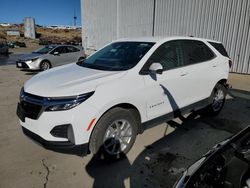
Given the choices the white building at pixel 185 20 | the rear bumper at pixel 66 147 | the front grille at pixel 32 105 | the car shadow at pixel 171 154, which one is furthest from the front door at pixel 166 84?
the white building at pixel 185 20

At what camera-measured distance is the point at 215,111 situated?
4.96 m

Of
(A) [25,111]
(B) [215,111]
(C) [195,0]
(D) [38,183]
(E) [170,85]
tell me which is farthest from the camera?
(C) [195,0]

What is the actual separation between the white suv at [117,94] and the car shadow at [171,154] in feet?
0.93

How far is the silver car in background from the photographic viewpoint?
1076cm

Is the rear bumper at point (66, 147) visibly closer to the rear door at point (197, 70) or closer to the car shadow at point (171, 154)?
the car shadow at point (171, 154)

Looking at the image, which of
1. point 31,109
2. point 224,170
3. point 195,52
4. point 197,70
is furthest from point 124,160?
point 195,52

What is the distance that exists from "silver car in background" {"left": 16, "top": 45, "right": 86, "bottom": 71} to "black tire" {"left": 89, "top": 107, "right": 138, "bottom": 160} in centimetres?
815

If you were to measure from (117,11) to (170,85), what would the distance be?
14.4 meters

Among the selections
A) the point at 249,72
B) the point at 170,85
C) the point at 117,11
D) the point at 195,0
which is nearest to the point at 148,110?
the point at 170,85

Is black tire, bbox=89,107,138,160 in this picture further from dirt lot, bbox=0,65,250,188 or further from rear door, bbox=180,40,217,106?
rear door, bbox=180,40,217,106

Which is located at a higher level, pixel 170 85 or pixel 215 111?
pixel 170 85

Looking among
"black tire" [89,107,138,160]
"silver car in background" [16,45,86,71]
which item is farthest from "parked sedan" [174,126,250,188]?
"silver car in background" [16,45,86,71]

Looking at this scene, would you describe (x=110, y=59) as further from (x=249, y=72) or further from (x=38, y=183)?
(x=249, y=72)

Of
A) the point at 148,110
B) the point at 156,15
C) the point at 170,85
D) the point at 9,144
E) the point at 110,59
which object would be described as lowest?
the point at 9,144
